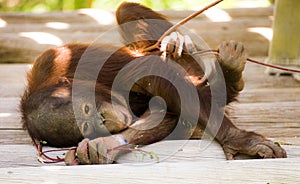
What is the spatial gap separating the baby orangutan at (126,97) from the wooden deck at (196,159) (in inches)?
4.1

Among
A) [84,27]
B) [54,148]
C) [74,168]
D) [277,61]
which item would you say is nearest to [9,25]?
[84,27]

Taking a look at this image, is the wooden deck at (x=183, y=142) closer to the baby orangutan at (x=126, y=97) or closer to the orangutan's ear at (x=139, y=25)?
the baby orangutan at (x=126, y=97)

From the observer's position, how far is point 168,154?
212cm

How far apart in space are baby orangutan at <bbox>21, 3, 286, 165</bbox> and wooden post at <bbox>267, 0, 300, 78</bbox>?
4.17 ft

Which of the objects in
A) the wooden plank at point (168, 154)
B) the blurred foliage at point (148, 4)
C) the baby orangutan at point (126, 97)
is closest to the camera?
the wooden plank at point (168, 154)

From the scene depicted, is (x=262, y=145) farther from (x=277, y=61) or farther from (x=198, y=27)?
(x=198, y=27)

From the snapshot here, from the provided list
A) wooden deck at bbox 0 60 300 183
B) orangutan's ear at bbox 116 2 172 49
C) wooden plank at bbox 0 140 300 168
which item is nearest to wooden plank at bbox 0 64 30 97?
wooden deck at bbox 0 60 300 183

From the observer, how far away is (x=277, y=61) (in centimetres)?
365

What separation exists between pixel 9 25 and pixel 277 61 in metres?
2.30

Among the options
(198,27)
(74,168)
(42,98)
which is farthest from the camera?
(198,27)

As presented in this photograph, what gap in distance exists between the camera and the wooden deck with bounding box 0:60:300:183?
1825 millimetres

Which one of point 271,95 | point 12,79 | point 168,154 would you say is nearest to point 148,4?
point 12,79

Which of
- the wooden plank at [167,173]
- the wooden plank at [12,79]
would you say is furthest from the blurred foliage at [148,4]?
the wooden plank at [167,173]

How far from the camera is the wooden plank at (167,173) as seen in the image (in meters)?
1.82
